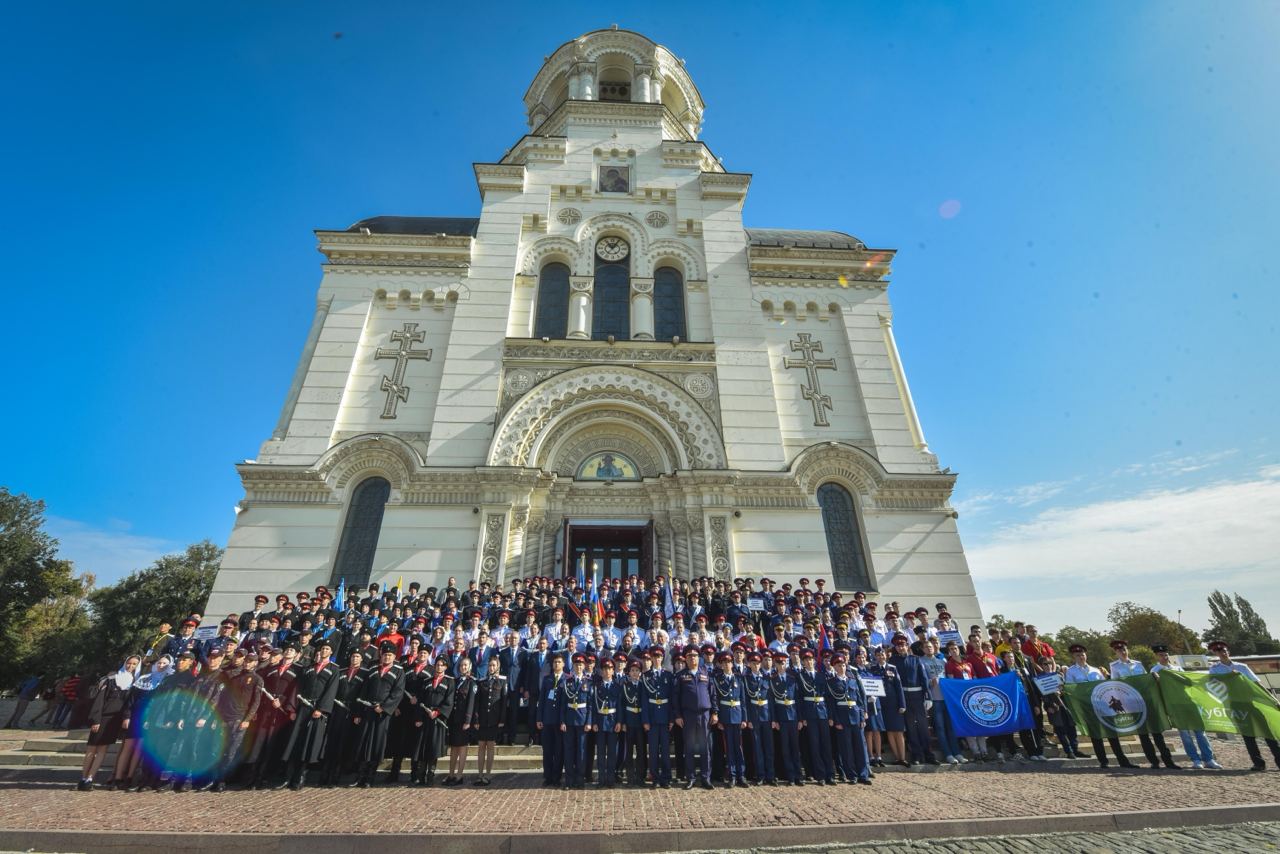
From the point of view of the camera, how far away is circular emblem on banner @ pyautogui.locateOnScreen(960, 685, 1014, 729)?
898 centimetres

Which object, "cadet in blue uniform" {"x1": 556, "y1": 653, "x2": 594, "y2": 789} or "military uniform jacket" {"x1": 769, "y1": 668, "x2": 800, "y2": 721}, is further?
"military uniform jacket" {"x1": 769, "y1": 668, "x2": 800, "y2": 721}

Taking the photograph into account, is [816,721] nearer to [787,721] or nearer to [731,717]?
[787,721]

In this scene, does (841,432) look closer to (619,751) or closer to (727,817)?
(619,751)

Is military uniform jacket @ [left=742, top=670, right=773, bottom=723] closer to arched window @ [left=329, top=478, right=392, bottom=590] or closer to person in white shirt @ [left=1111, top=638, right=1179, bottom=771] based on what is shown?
person in white shirt @ [left=1111, top=638, right=1179, bottom=771]

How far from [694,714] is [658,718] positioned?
51 centimetres

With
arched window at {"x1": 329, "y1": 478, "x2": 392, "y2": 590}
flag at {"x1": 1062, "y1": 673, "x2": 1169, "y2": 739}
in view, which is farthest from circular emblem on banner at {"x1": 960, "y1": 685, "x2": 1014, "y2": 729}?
arched window at {"x1": 329, "y1": 478, "x2": 392, "y2": 590}

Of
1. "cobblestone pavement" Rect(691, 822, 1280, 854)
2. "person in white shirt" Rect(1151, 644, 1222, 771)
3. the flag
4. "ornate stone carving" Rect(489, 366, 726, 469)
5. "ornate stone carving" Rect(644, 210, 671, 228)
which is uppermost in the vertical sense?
"ornate stone carving" Rect(644, 210, 671, 228)

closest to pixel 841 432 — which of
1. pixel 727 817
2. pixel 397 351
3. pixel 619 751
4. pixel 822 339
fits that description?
pixel 822 339

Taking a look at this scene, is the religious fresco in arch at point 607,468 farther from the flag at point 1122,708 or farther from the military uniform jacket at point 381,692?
the flag at point 1122,708

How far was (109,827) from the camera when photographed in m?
5.66

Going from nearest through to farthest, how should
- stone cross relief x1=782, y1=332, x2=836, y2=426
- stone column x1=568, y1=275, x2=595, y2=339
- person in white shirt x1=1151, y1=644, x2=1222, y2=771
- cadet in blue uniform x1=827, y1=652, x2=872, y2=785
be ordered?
cadet in blue uniform x1=827, y1=652, x2=872, y2=785, person in white shirt x1=1151, y1=644, x2=1222, y2=771, stone cross relief x1=782, y1=332, x2=836, y2=426, stone column x1=568, y1=275, x2=595, y2=339

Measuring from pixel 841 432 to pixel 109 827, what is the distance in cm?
1741

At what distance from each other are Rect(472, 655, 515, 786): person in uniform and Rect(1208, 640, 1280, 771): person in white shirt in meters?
10.6

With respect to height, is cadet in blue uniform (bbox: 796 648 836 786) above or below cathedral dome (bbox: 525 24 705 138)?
below
